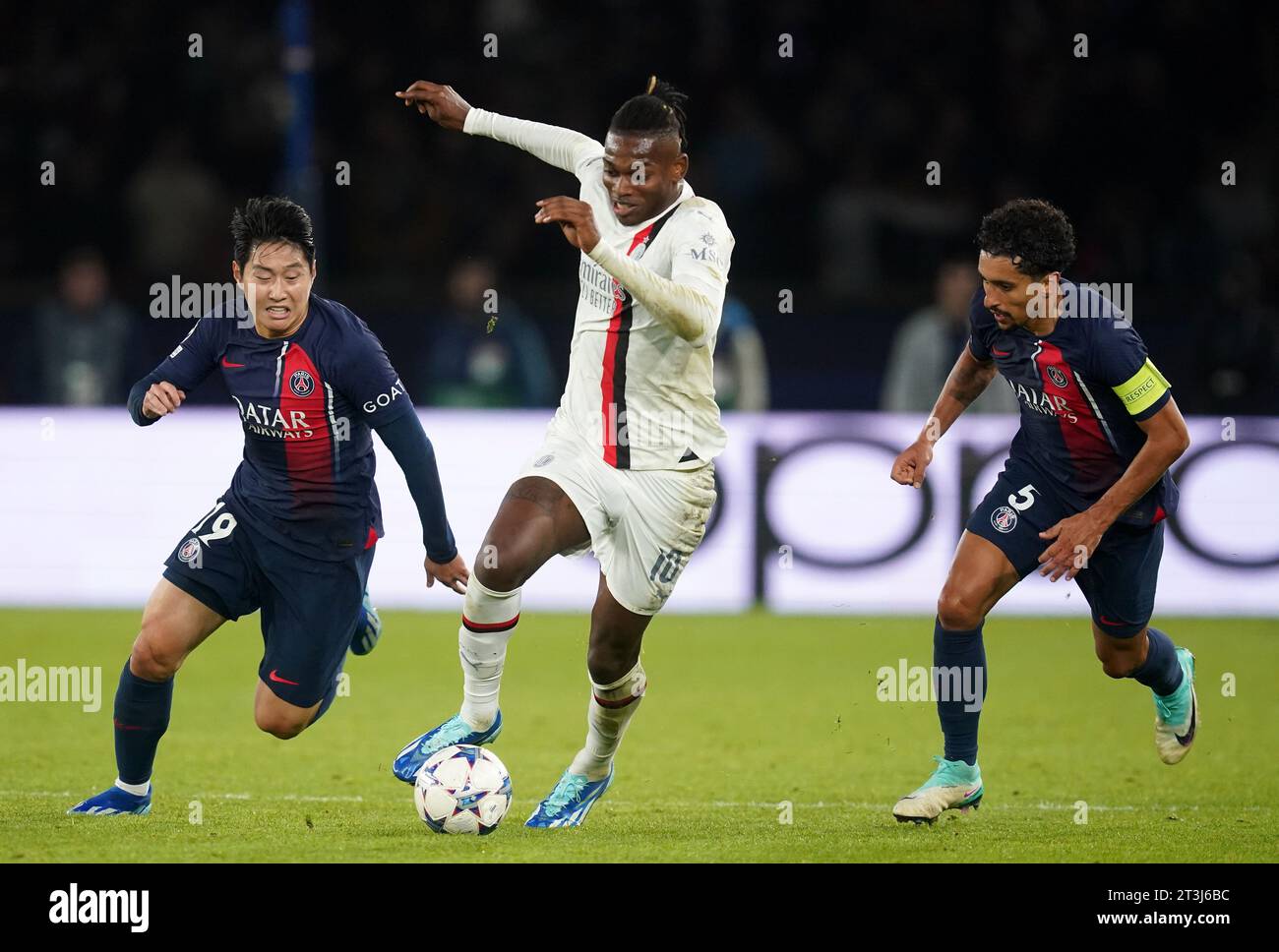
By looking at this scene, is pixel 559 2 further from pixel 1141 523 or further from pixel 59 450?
pixel 1141 523

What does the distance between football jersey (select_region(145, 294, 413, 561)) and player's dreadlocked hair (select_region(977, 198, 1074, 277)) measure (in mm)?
2146

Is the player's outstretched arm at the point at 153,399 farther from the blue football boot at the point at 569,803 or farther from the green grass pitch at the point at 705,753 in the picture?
the blue football boot at the point at 569,803

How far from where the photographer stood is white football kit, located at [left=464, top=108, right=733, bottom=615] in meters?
6.39

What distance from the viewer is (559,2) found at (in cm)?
1638


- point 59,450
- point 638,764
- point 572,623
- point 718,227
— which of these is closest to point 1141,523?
point 718,227

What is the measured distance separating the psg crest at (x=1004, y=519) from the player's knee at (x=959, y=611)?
29cm

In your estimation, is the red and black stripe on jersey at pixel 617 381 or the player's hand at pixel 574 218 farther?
the red and black stripe on jersey at pixel 617 381

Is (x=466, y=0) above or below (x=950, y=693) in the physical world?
above

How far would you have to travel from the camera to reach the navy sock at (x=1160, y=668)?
714cm

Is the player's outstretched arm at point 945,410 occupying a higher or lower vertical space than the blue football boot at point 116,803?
higher

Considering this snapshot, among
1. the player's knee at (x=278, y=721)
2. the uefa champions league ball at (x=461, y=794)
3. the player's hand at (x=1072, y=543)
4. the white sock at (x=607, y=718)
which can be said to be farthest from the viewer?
the white sock at (x=607, y=718)

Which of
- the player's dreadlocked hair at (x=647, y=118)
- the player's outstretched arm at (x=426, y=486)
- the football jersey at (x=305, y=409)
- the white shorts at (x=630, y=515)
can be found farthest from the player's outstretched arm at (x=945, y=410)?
the football jersey at (x=305, y=409)

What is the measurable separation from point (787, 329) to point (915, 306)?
1.07 m

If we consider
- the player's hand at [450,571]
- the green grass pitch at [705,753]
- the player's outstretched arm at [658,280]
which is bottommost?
the green grass pitch at [705,753]
